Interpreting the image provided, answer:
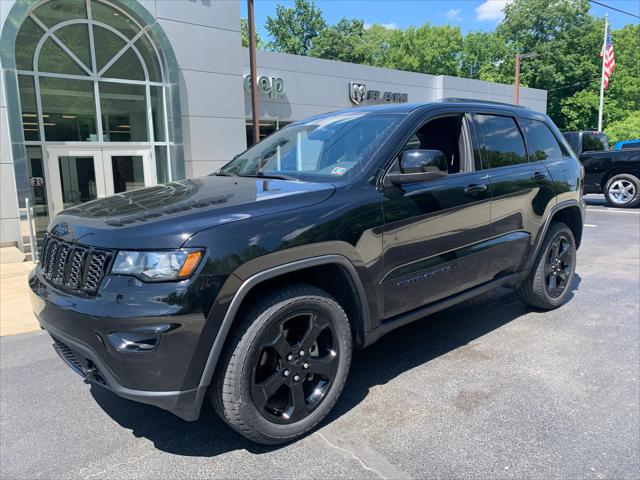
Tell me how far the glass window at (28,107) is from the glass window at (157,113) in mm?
2461

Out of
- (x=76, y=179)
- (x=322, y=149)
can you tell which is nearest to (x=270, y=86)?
(x=76, y=179)

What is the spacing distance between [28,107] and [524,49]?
45.6 metres

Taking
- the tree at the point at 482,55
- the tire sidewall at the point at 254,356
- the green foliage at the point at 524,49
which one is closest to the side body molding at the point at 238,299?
the tire sidewall at the point at 254,356

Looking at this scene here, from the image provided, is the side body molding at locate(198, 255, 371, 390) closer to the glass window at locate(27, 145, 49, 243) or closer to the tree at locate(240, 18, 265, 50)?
the glass window at locate(27, 145, 49, 243)

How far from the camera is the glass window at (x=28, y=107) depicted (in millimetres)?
9844

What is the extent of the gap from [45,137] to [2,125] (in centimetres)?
96

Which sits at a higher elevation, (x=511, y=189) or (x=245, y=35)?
(x=245, y=35)

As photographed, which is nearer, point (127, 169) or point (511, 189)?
point (511, 189)

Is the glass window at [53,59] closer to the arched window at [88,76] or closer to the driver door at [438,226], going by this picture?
the arched window at [88,76]

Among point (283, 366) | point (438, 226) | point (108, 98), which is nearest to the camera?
point (283, 366)

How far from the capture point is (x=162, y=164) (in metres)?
11.9

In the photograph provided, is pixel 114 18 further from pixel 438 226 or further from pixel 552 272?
pixel 552 272

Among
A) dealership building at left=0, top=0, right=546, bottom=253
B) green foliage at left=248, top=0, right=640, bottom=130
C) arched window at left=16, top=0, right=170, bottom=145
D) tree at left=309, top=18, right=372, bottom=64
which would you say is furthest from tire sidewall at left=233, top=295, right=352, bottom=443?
tree at left=309, top=18, right=372, bottom=64

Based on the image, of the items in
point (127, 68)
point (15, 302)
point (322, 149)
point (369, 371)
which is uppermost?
point (127, 68)
